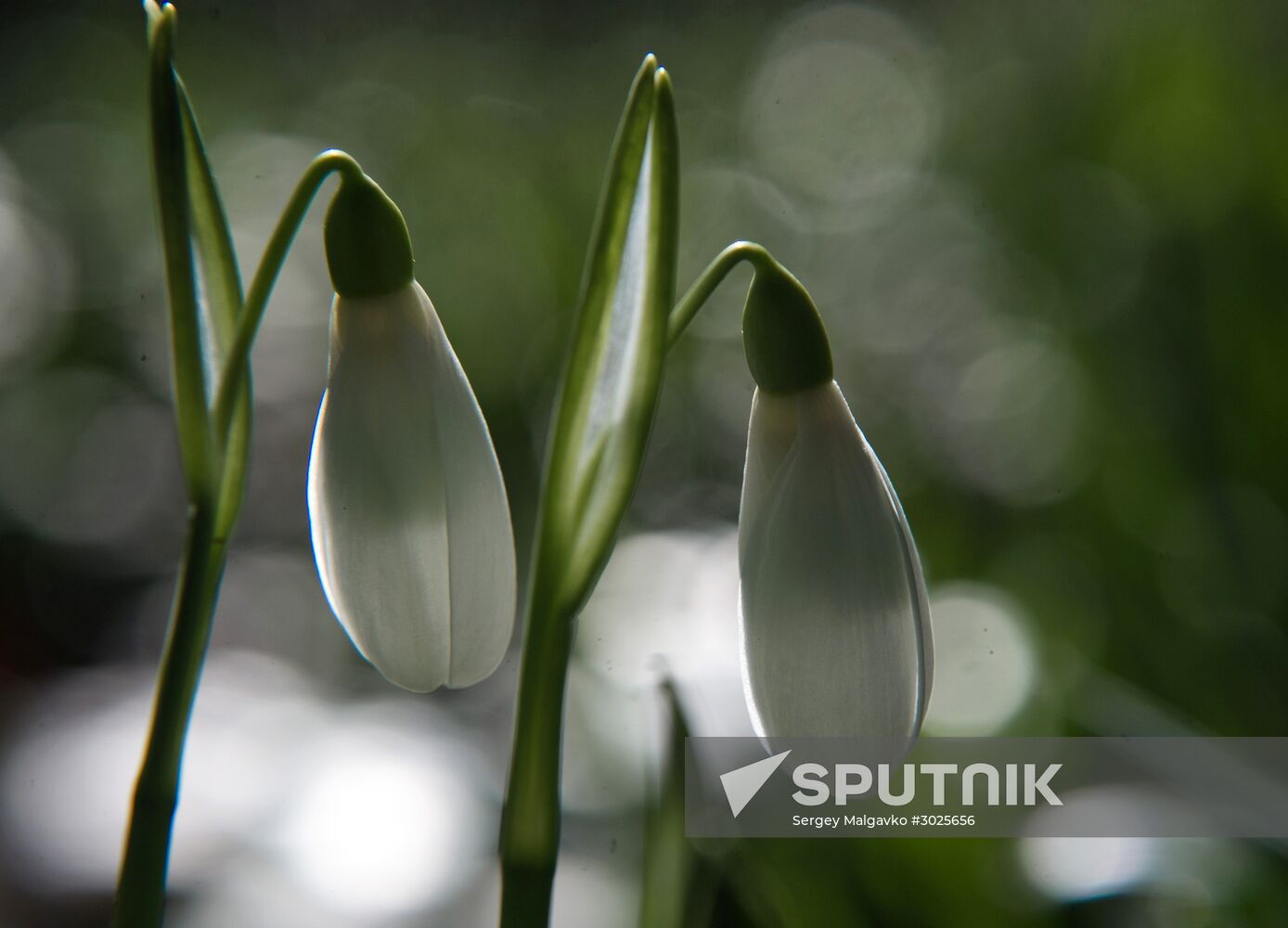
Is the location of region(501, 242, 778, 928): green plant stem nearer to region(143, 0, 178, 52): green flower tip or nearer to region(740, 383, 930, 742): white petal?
region(740, 383, 930, 742): white petal

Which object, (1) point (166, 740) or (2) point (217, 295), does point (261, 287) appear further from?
(1) point (166, 740)

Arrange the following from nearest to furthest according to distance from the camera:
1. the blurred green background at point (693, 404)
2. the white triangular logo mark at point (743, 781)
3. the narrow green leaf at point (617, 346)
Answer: the narrow green leaf at point (617, 346) < the white triangular logo mark at point (743, 781) < the blurred green background at point (693, 404)

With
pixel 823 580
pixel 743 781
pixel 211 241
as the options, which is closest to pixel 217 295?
pixel 211 241

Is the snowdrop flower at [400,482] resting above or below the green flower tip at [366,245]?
below

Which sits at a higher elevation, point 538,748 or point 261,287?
point 261,287

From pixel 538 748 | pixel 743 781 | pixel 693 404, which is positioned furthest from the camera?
pixel 693 404

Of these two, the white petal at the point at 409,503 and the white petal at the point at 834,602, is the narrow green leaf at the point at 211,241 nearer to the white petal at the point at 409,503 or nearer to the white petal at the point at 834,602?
the white petal at the point at 409,503

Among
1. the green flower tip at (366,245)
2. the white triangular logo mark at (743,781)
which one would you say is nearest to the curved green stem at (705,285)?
the green flower tip at (366,245)

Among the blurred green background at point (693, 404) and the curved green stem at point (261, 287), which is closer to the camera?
the curved green stem at point (261, 287)
